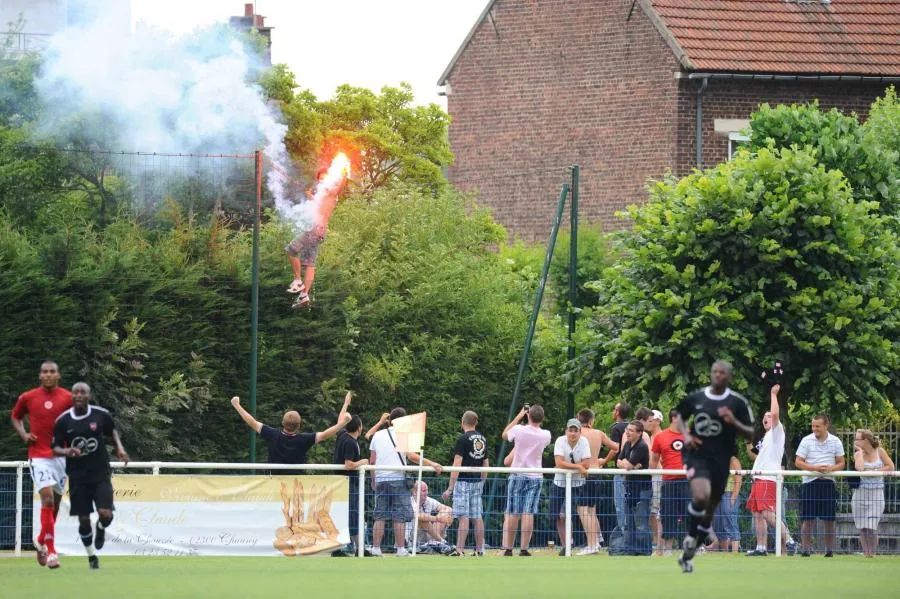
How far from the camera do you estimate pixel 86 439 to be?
16.3 meters

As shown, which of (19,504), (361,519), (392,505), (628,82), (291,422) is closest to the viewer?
(19,504)

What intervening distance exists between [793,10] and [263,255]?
1933cm

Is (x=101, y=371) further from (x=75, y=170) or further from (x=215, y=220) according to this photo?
(x=75, y=170)

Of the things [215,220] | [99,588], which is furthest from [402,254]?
[99,588]

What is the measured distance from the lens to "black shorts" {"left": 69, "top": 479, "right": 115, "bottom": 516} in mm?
16406

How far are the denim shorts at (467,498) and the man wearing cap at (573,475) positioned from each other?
931 mm

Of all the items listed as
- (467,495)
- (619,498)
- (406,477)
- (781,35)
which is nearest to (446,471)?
(467,495)

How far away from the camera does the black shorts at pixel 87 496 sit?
53.8ft

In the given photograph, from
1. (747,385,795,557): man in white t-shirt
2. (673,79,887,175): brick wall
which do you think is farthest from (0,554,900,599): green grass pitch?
(673,79,887,175): brick wall

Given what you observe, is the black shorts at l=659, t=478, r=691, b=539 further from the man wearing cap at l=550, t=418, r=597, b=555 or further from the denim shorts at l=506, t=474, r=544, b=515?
the denim shorts at l=506, t=474, r=544, b=515

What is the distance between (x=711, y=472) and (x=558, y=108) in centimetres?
2817

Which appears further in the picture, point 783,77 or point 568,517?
point 783,77

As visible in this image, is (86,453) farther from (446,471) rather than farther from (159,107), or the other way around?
(159,107)

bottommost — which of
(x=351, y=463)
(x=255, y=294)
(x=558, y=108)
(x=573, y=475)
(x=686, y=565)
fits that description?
(x=686, y=565)
